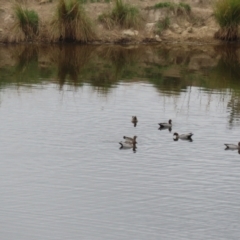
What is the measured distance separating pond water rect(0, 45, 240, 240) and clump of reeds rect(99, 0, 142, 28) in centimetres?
367

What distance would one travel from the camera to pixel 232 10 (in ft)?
110

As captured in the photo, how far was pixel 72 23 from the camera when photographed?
33.3m

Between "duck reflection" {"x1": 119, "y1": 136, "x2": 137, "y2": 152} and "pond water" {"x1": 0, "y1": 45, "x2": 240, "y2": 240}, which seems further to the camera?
"duck reflection" {"x1": 119, "y1": 136, "x2": 137, "y2": 152}

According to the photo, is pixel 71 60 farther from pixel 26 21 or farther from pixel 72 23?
pixel 26 21

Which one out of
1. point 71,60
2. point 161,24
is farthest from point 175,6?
point 71,60

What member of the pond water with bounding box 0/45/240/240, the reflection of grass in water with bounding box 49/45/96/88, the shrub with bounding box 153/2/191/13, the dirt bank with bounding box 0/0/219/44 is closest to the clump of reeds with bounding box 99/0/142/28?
the dirt bank with bounding box 0/0/219/44

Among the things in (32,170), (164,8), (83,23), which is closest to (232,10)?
(164,8)

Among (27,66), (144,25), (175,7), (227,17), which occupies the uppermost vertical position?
(175,7)

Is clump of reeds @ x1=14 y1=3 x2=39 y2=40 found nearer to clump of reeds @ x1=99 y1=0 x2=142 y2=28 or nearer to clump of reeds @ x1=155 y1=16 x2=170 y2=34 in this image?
clump of reeds @ x1=99 y1=0 x2=142 y2=28

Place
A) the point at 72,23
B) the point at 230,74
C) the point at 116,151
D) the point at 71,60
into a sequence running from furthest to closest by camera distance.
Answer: the point at 72,23, the point at 71,60, the point at 230,74, the point at 116,151

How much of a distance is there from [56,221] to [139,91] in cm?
1026

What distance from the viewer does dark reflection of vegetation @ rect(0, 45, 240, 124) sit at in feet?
88.8

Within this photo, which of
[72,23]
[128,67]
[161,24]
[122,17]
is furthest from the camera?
[161,24]

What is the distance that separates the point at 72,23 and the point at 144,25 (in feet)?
9.61
